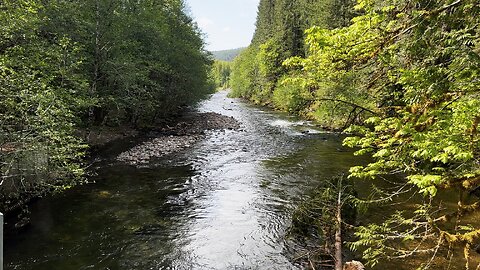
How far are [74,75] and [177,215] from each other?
924cm

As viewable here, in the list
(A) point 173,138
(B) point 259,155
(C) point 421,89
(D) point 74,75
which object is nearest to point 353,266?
(C) point 421,89

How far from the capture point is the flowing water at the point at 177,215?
8.69m

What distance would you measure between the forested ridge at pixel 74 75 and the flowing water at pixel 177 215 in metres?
1.35

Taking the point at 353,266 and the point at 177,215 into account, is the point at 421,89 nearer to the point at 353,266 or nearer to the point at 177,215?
the point at 353,266

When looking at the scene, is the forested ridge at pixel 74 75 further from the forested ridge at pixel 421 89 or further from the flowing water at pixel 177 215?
the forested ridge at pixel 421 89

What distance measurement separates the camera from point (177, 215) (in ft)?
37.6

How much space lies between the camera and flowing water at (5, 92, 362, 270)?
8.69 metres

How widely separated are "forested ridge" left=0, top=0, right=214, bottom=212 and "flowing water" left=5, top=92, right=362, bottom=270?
4.42 feet

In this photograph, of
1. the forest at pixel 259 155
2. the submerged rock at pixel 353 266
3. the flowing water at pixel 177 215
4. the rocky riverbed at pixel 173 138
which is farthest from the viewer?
the rocky riverbed at pixel 173 138

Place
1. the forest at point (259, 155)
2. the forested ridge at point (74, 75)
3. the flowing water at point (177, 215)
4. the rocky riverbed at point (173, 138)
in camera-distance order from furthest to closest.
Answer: the rocky riverbed at point (173, 138)
the forested ridge at point (74, 75)
the flowing water at point (177, 215)
the forest at point (259, 155)

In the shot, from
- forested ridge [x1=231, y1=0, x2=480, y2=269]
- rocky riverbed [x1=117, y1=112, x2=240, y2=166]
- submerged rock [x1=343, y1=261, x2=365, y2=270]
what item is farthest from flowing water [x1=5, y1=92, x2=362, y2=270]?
forested ridge [x1=231, y1=0, x2=480, y2=269]

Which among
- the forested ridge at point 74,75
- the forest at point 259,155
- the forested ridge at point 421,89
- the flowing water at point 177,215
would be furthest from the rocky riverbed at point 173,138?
the forested ridge at point 421,89

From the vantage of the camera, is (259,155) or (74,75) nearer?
(74,75)

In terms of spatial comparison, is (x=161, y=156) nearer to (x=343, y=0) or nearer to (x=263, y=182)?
(x=263, y=182)
